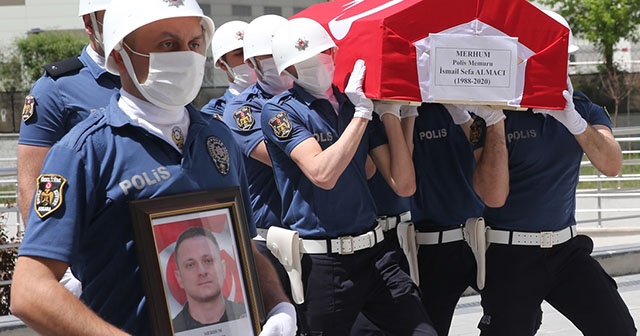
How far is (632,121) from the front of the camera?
34812 mm

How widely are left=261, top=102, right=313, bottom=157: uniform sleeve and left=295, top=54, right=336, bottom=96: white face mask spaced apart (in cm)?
15

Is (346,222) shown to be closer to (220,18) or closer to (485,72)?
(485,72)

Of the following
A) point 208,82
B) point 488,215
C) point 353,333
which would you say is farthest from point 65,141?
point 208,82

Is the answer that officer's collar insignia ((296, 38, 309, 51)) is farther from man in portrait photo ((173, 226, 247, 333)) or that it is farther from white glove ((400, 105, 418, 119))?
man in portrait photo ((173, 226, 247, 333))

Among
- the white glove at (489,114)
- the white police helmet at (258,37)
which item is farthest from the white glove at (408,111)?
the white police helmet at (258,37)

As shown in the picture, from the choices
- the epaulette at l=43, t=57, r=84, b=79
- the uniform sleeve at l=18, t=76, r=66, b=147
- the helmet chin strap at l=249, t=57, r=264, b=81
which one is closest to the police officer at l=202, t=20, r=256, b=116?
the helmet chin strap at l=249, t=57, r=264, b=81

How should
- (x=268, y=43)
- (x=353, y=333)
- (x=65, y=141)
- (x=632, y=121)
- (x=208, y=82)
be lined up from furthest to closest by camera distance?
(x=632, y=121) → (x=208, y=82) → (x=268, y=43) → (x=353, y=333) → (x=65, y=141)

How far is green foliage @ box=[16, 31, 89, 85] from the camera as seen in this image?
3728cm

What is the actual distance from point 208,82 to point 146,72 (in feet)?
97.7

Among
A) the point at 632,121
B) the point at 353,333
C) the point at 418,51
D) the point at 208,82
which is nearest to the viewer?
the point at 418,51

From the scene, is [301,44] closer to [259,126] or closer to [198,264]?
[259,126]

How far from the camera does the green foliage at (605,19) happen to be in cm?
3419

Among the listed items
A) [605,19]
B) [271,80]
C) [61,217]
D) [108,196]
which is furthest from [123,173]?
[605,19]

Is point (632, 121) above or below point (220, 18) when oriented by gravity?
below
